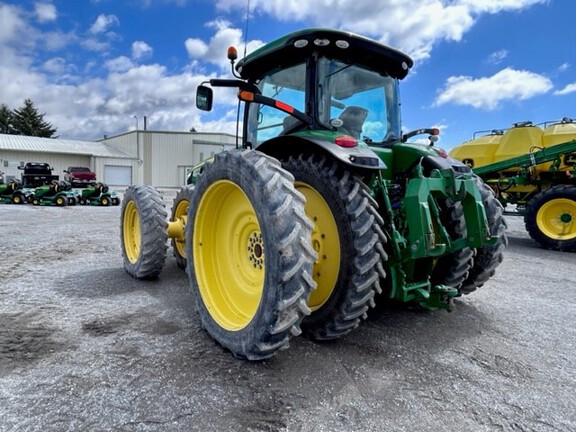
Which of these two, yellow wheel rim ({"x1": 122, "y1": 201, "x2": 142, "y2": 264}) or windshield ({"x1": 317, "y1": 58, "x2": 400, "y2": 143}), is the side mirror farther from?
yellow wheel rim ({"x1": 122, "y1": 201, "x2": 142, "y2": 264})

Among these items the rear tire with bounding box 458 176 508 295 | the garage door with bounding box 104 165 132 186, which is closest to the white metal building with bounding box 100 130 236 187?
the garage door with bounding box 104 165 132 186

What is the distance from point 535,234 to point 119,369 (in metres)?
8.13

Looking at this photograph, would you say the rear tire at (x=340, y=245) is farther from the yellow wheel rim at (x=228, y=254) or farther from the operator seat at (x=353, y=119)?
the operator seat at (x=353, y=119)

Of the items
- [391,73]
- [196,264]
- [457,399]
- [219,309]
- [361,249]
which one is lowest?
[457,399]

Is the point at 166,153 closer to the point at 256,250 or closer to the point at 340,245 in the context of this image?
the point at 256,250

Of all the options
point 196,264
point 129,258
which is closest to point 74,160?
point 129,258

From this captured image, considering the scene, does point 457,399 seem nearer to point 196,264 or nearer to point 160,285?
point 196,264

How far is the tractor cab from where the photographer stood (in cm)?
285

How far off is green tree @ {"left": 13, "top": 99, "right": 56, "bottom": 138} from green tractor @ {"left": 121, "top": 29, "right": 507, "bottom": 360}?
54.7 metres

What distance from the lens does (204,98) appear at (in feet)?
11.6

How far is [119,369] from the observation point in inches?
88.8

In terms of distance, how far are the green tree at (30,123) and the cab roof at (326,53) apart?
5453 centimetres

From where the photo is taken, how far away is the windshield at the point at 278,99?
317cm

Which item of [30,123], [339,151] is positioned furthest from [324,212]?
[30,123]
